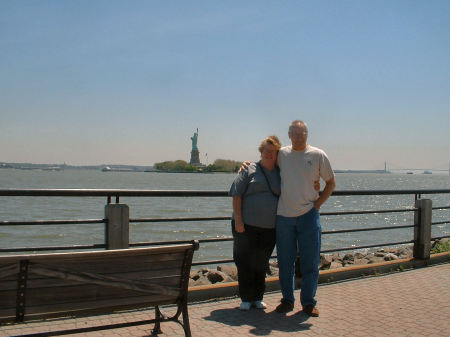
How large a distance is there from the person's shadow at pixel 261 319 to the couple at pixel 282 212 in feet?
0.36

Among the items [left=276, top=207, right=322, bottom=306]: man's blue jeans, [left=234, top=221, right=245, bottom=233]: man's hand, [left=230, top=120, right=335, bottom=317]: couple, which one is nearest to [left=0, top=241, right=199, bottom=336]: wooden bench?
[left=234, top=221, right=245, bottom=233]: man's hand

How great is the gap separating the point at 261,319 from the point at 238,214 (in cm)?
103

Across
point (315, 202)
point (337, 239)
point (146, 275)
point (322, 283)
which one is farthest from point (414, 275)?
point (337, 239)

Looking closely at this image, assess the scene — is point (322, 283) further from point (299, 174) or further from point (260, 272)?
point (299, 174)

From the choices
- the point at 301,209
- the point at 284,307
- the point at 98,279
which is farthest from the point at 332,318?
the point at 98,279

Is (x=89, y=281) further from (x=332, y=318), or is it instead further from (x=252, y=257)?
(x=332, y=318)

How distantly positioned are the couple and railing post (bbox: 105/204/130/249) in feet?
3.65

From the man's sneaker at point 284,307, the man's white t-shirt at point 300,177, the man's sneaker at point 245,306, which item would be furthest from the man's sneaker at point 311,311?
the man's white t-shirt at point 300,177

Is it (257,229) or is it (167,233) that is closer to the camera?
(257,229)

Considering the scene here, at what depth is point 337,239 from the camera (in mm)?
21734

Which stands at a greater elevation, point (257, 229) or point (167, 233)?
point (257, 229)

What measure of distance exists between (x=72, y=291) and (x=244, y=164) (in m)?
2.42

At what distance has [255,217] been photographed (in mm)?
5355

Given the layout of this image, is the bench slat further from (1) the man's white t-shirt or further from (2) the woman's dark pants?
(1) the man's white t-shirt
